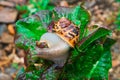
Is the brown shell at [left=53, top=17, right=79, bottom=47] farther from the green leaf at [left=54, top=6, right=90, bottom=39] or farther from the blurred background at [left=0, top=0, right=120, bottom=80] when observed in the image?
the blurred background at [left=0, top=0, right=120, bottom=80]

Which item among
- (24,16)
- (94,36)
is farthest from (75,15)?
(24,16)

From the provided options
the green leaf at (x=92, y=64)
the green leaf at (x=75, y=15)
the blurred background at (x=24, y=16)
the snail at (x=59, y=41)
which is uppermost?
the green leaf at (x=75, y=15)

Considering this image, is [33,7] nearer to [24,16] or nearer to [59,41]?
[24,16]

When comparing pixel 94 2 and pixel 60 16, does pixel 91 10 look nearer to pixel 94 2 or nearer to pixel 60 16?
pixel 94 2

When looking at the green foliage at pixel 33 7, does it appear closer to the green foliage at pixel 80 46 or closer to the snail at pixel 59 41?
the green foliage at pixel 80 46

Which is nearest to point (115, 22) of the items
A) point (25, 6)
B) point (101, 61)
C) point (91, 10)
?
point (91, 10)

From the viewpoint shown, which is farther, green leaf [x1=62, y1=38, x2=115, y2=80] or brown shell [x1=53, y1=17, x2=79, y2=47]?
green leaf [x1=62, y1=38, x2=115, y2=80]

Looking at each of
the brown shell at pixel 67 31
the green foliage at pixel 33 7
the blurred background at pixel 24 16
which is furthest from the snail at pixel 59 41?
the green foliage at pixel 33 7

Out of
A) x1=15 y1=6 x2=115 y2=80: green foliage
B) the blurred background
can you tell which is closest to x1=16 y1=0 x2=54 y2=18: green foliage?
the blurred background
